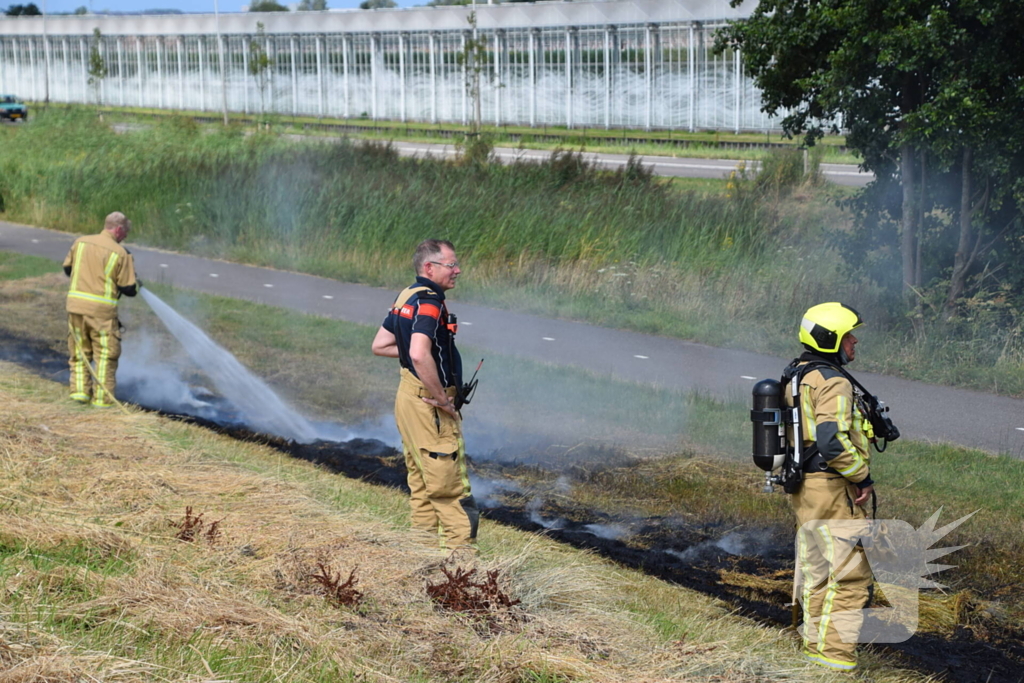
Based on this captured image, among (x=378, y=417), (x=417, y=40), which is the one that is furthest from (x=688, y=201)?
(x=417, y=40)

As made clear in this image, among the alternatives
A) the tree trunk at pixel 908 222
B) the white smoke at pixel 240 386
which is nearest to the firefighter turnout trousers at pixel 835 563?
the white smoke at pixel 240 386

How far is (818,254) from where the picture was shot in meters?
15.1

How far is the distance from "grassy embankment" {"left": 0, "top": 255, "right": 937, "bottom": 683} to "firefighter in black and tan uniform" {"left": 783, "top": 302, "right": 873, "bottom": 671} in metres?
0.27

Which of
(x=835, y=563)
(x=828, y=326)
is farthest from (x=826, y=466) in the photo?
(x=828, y=326)

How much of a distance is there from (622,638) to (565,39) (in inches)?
1423

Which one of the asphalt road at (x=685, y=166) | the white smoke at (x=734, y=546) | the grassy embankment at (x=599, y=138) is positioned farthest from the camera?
the grassy embankment at (x=599, y=138)

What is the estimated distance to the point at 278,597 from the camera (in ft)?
16.3

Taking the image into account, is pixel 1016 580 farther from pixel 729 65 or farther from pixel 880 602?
Result: pixel 729 65

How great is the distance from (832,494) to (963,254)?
7.84m

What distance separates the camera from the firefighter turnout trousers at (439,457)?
230 inches

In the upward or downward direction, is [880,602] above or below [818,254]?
below

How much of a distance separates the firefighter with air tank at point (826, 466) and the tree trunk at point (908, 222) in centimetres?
764

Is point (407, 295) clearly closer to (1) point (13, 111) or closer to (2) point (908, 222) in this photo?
(2) point (908, 222)

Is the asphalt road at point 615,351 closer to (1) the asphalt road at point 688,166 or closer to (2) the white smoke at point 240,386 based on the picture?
(2) the white smoke at point 240,386
